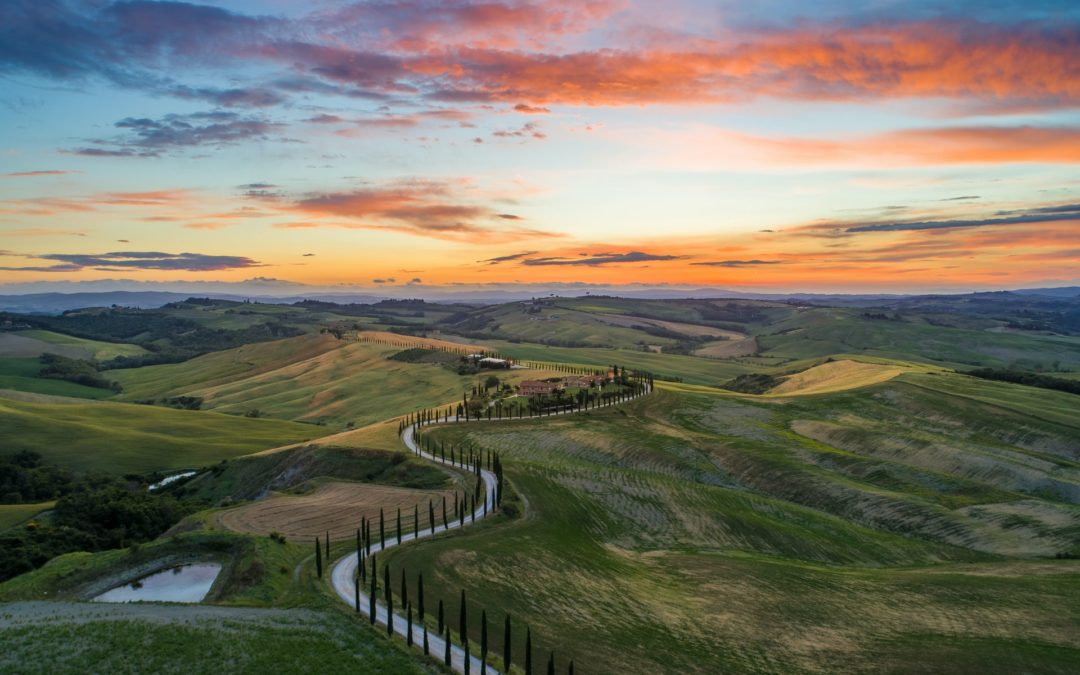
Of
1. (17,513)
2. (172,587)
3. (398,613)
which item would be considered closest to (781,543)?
(398,613)

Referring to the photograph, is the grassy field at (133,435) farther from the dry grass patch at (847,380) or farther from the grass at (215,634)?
the dry grass patch at (847,380)

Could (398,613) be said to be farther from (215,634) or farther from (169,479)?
(169,479)

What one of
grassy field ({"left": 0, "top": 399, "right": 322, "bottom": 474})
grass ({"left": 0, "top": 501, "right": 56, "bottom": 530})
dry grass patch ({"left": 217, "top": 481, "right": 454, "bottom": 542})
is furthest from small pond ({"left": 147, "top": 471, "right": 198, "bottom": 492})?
dry grass patch ({"left": 217, "top": 481, "right": 454, "bottom": 542})

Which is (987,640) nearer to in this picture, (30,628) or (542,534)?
(542,534)

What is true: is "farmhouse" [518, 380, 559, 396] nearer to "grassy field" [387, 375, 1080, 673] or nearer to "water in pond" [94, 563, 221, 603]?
"grassy field" [387, 375, 1080, 673]

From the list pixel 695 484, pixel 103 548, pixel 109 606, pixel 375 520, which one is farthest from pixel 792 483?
pixel 103 548

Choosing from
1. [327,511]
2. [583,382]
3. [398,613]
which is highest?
[398,613]
